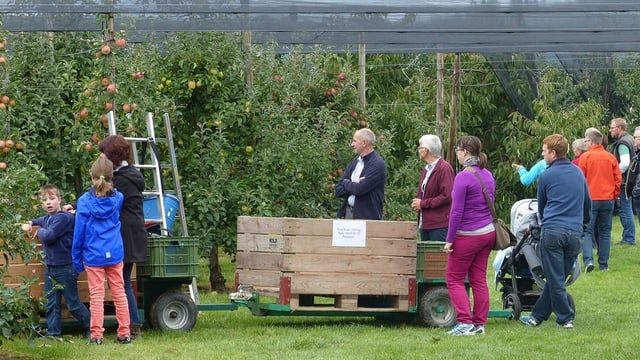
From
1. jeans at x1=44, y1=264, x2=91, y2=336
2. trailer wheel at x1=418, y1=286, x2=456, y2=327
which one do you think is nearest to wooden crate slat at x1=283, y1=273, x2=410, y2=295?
trailer wheel at x1=418, y1=286, x2=456, y2=327

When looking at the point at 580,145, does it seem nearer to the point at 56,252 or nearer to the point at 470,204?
the point at 470,204

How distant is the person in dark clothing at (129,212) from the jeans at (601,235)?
653 cm

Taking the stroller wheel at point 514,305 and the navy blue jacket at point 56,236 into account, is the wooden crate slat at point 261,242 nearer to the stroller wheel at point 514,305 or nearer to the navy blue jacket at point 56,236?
the navy blue jacket at point 56,236

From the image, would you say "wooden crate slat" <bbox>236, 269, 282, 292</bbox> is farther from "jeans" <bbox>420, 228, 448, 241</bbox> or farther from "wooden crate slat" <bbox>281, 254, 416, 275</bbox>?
"jeans" <bbox>420, 228, 448, 241</bbox>

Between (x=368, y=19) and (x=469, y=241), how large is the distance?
566 centimetres

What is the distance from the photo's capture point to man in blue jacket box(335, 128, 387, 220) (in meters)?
10.6

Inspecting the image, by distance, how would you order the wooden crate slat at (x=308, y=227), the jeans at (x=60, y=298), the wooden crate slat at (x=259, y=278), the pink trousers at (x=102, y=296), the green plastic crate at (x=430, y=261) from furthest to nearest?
the green plastic crate at (x=430, y=261) → the wooden crate slat at (x=259, y=278) → the wooden crate slat at (x=308, y=227) → the jeans at (x=60, y=298) → the pink trousers at (x=102, y=296)

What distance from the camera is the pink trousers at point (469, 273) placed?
32.0ft

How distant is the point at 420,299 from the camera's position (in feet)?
34.3

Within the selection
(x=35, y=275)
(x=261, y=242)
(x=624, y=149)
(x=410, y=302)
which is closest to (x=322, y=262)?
(x=261, y=242)

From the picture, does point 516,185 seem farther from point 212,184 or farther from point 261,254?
point 261,254

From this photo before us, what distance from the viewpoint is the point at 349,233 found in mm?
10117

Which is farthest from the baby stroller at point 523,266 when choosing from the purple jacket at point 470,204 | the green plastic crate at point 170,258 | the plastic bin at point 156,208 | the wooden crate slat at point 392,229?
the plastic bin at point 156,208

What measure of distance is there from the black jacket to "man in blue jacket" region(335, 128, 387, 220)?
2.04m
